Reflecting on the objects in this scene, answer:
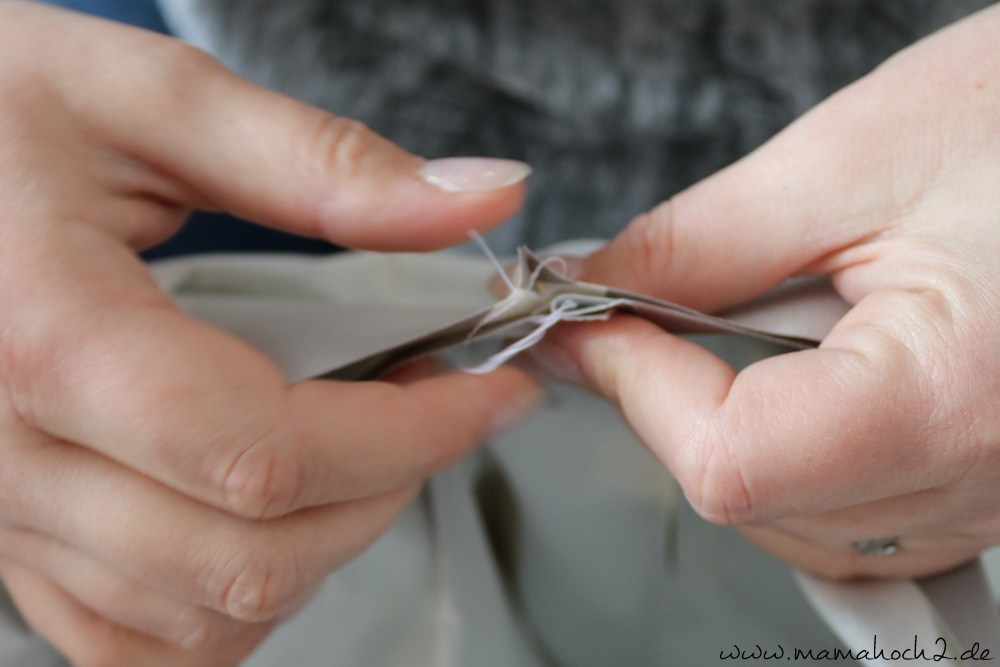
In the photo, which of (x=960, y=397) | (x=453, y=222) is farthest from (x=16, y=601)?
(x=960, y=397)

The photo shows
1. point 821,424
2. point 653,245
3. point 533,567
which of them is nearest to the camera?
point 821,424

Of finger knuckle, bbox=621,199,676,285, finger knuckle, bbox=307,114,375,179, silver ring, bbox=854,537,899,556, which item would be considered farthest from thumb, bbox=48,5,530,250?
silver ring, bbox=854,537,899,556

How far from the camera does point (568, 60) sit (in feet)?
2.34


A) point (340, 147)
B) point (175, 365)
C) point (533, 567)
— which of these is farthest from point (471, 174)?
point (533, 567)

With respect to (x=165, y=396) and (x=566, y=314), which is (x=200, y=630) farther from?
(x=566, y=314)

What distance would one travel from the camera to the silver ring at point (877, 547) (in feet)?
1.86

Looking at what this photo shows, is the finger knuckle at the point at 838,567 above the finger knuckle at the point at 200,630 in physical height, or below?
above

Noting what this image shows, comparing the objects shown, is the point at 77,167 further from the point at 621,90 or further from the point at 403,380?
the point at 621,90

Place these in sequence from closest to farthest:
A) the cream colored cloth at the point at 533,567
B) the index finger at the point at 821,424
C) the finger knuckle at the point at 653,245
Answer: the index finger at the point at 821,424, the finger knuckle at the point at 653,245, the cream colored cloth at the point at 533,567

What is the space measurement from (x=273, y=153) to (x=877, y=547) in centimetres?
51

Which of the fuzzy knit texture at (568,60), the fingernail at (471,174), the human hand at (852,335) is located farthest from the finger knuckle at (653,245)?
the fuzzy knit texture at (568,60)

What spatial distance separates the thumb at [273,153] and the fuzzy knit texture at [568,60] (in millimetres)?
176

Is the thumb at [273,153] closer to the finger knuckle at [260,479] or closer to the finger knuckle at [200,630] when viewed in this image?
the finger knuckle at [260,479]

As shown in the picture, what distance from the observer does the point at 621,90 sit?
0.72m
